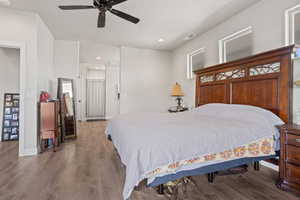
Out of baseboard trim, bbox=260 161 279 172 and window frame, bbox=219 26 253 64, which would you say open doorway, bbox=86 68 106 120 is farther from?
baseboard trim, bbox=260 161 279 172

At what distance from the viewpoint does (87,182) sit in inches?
82.3

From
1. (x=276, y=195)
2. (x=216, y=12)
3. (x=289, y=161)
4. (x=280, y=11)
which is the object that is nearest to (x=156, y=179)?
(x=276, y=195)

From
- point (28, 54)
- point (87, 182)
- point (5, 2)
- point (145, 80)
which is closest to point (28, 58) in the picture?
point (28, 54)

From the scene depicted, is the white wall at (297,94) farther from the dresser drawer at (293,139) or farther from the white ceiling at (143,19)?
the white ceiling at (143,19)

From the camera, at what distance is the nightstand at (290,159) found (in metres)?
1.83

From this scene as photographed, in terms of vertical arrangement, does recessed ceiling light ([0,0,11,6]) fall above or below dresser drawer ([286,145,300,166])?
above

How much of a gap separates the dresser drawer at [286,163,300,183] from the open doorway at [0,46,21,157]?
5.30m

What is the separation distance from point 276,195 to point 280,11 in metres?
2.57

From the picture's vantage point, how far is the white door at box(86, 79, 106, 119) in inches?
305

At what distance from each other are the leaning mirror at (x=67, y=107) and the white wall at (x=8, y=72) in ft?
3.63

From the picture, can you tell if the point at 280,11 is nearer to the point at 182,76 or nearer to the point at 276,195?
the point at 276,195

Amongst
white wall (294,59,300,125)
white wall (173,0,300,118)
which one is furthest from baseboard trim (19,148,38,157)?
white wall (294,59,300,125)

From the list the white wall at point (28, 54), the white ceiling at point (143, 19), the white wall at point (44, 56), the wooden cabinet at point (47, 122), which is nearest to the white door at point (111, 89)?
the white ceiling at point (143, 19)

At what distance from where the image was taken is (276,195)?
182cm
